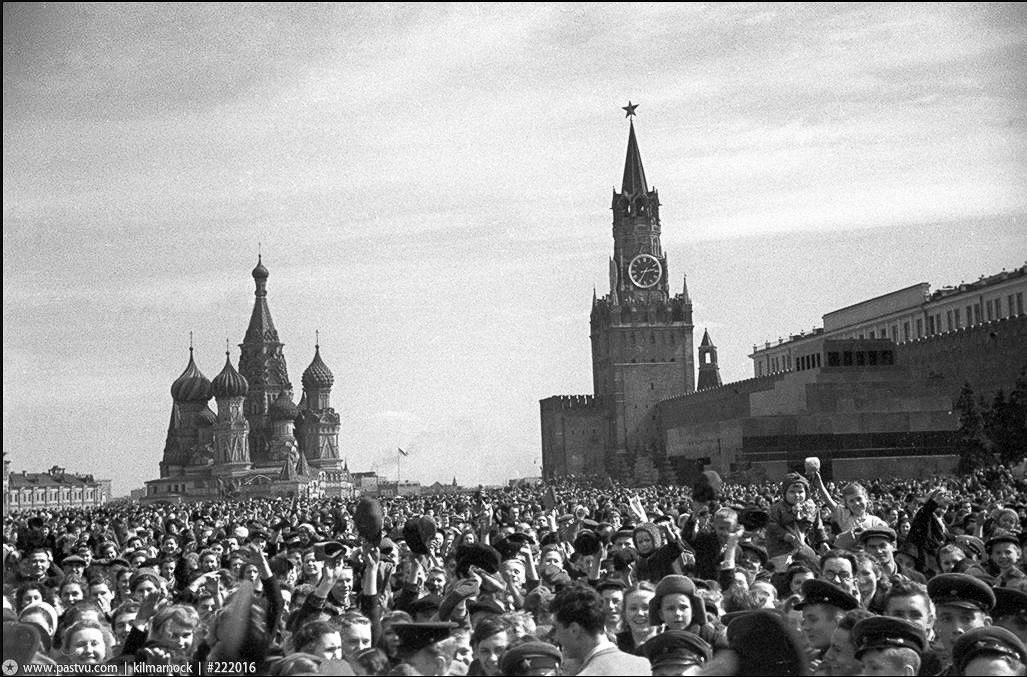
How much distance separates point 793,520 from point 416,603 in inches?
159

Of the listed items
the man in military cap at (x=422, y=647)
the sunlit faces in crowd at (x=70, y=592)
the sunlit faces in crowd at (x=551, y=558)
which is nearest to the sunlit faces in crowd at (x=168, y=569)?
the sunlit faces in crowd at (x=70, y=592)

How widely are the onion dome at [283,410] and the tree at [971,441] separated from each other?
111069mm

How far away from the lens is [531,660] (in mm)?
7008

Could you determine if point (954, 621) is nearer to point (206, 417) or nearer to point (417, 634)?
point (417, 634)

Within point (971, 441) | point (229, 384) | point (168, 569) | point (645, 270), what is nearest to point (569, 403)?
point (645, 270)

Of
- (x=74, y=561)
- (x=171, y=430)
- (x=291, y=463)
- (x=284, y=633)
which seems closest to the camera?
(x=284, y=633)

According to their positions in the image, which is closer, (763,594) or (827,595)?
(827,595)

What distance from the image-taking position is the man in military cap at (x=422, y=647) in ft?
24.1

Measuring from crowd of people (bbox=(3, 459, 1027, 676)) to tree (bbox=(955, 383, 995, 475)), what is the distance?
48.0 m

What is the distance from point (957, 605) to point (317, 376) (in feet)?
585

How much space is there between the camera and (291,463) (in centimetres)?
16300

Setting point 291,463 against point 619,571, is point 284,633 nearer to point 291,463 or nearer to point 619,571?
point 619,571

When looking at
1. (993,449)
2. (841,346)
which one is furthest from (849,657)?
(841,346)

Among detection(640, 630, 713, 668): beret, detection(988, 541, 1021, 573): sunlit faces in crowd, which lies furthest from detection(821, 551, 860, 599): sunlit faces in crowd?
detection(640, 630, 713, 668): beret
